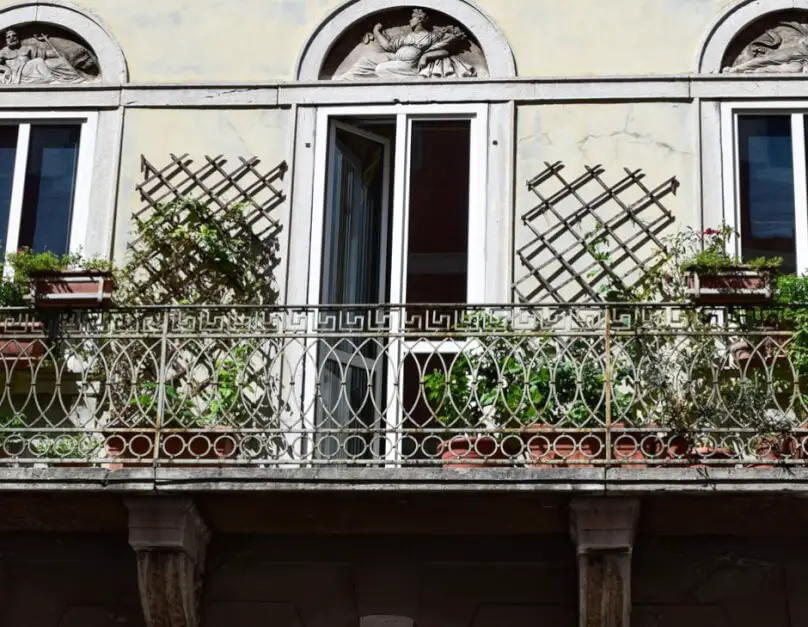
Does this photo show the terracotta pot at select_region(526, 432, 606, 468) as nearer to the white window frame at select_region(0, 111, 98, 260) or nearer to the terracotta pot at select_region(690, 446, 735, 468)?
the terracotta pot at select_region(690, 446, 735, 468)

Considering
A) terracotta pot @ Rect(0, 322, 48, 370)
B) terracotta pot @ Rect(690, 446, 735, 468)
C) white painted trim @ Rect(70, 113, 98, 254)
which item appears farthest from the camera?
white painted trim @ Rect(70, 113, 98, 254)

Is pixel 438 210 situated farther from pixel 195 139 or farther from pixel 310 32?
pixel 195 139

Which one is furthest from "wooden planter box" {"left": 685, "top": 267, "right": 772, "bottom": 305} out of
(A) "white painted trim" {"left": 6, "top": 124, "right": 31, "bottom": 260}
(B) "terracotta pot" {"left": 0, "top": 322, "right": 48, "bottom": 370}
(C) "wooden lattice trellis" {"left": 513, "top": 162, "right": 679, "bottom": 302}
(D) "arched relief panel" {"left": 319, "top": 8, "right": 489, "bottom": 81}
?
(A) "white painted trim" {"left": 6, "top": 124, "right": 31, "bottom": 260}

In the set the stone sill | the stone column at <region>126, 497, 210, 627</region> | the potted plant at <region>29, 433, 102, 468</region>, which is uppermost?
the potted plant at <region>29, 433, 102, 468</region>

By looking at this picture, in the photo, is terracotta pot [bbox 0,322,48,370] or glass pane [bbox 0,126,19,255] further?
glass pane [bbox 0,126,19,255]

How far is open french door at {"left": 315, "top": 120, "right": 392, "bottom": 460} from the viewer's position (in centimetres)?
1058

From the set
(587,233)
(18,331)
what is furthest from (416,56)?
(18,331)

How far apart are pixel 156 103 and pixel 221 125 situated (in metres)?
0.50

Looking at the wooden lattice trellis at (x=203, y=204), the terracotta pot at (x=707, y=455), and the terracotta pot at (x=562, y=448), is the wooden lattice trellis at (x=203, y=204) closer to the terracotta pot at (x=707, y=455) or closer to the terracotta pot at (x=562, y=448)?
the terracotta pot at (x=562, y=448)

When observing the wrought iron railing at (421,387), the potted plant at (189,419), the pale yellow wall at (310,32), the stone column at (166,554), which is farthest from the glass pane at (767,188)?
the stone column at (166,554)

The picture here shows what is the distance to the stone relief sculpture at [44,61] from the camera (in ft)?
38.6

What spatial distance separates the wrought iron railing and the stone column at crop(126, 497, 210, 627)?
0.92 ft

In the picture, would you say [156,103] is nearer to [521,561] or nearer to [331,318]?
[331,318]

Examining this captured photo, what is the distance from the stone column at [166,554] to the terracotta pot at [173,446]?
0.28 meters
